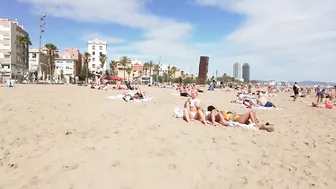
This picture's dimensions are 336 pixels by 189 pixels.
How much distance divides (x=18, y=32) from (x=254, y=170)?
73557mm

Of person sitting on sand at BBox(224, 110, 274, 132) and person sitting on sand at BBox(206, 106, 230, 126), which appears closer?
person sitting on sand at BBox(224, 110, 274, 132)

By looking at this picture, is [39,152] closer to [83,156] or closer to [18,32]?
[83,156]

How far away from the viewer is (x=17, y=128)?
6.11 metres

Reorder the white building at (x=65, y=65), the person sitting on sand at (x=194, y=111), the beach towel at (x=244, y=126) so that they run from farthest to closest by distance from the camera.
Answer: the white building at (x=65, y=65)
the person sitting on sand at (x=194, y=111)
the beach towel at (x=244, y=126)

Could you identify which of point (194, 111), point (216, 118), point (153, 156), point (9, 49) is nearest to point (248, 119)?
point (216, 118)

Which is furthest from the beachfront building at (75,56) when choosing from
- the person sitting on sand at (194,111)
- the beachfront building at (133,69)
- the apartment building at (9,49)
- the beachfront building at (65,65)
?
the person sitting on sand at (194,111)

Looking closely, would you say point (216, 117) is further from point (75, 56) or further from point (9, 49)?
point (75, 56)

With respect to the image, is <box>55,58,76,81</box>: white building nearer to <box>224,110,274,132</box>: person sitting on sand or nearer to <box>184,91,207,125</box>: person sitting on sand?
<box>184,91,207,125</box>: person sitting on sand

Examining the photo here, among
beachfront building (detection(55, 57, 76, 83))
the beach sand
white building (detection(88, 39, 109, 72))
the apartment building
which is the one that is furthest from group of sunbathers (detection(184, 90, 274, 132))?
white building (detection(88, 39, 109, 72))

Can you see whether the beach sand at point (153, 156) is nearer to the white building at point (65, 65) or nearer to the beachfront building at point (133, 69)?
the beachfront building at point (133, 69)

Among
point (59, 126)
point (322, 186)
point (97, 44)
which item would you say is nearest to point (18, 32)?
point (97, 44)

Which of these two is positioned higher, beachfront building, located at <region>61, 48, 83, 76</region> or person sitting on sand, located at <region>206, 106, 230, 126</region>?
beachfront building, located at <region>61, 48, 83, 76</region>

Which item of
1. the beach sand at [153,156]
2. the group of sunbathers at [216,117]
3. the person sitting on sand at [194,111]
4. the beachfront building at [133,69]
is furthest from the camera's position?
the beachfront building at [133,69]

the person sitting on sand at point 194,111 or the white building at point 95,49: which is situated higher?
the white building at point 95,49
